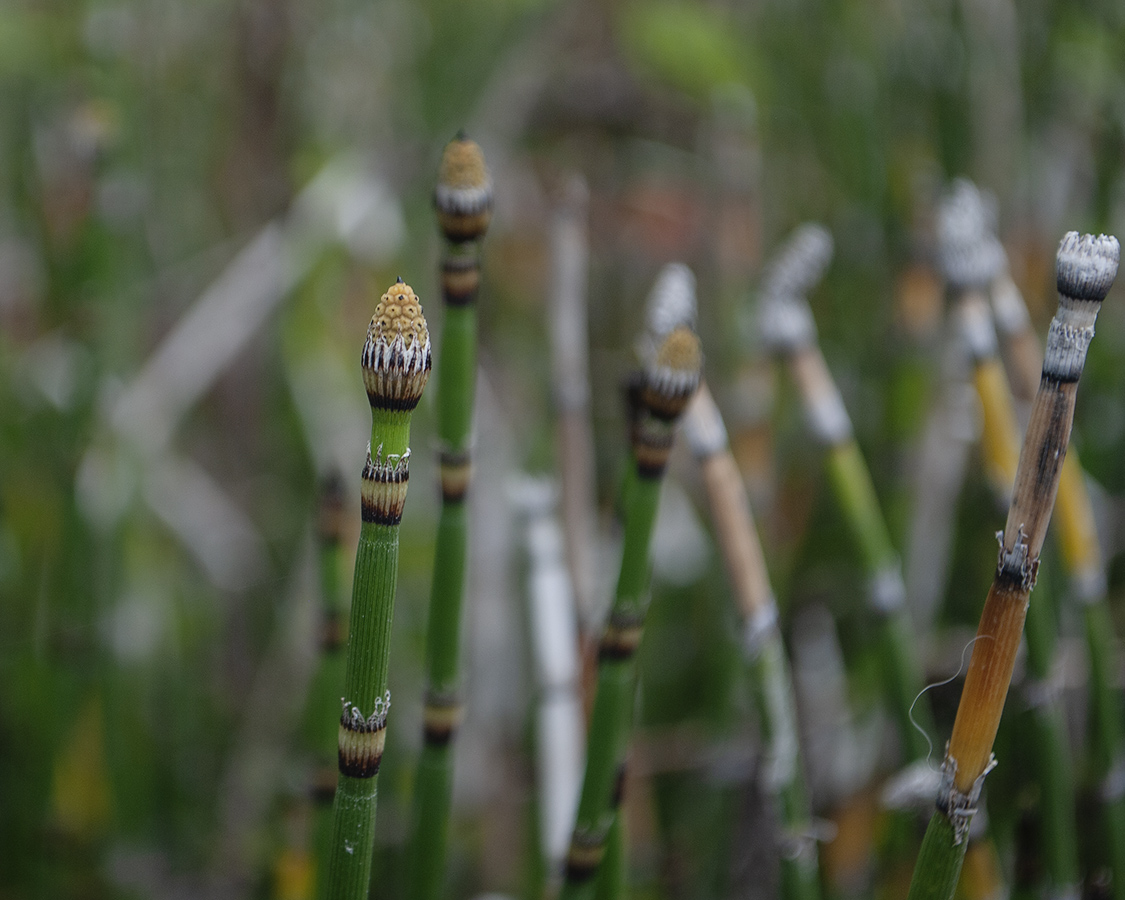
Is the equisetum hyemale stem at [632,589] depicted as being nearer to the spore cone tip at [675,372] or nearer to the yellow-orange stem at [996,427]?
the spore cone tip at [675,372]

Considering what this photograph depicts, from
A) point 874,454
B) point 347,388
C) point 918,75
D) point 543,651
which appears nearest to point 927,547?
point 874,454

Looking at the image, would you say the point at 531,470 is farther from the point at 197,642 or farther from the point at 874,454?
the point at 197,642

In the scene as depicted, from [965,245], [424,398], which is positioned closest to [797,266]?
[965,245]

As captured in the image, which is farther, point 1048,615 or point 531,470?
point 531,470

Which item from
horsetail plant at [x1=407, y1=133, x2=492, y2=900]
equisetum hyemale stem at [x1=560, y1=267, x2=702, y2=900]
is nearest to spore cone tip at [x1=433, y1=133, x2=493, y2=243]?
horsetail plant at [x1=407, y1=133, x2=492, y2=900]

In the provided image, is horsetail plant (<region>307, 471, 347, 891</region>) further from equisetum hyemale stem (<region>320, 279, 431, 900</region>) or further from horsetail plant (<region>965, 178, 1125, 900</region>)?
horsetail plant (<region>965, 178, 1125, 900</region>)
